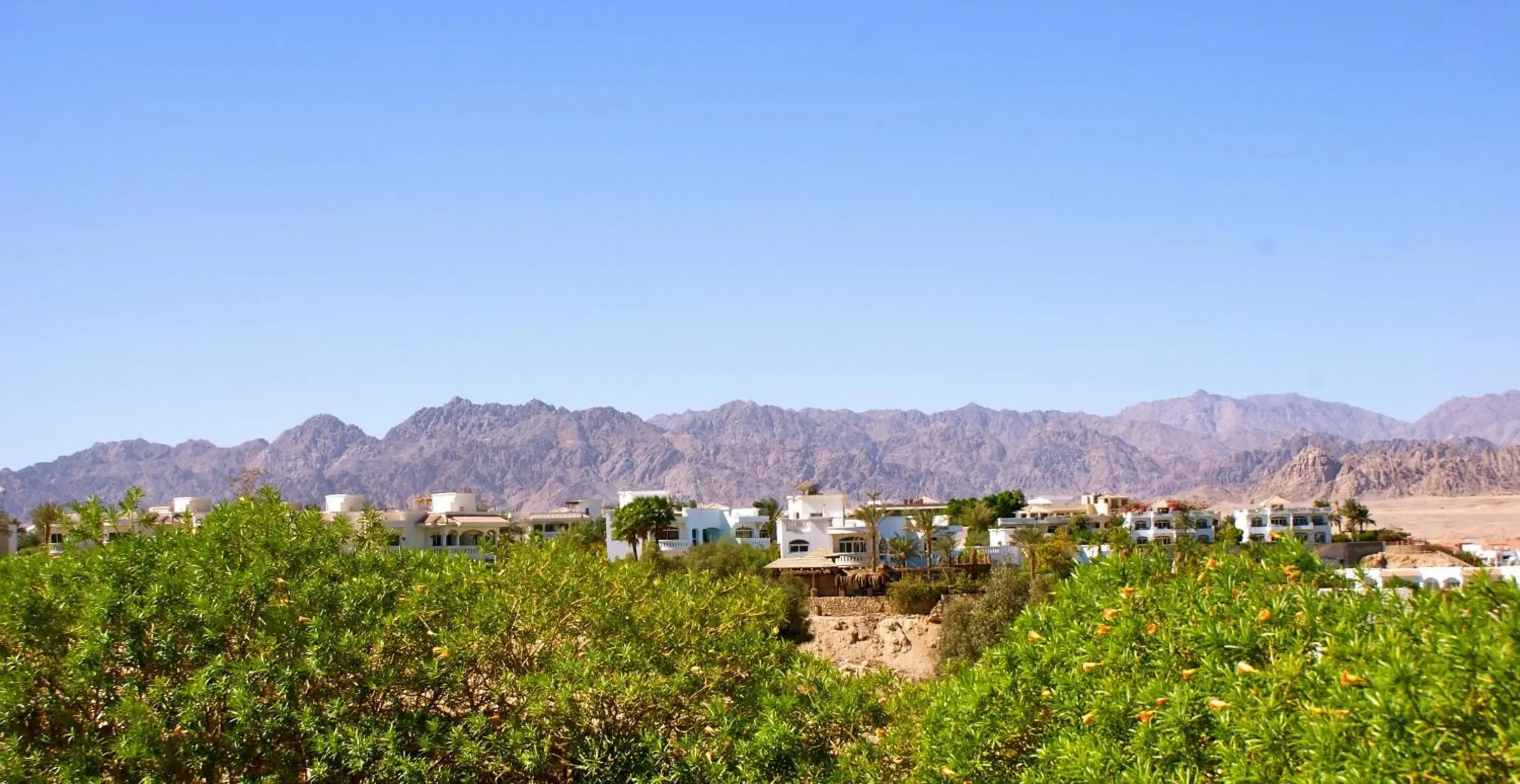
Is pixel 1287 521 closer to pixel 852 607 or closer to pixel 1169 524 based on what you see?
pixel 1169 524

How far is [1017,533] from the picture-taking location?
59438mm

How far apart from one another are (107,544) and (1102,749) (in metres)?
10.4

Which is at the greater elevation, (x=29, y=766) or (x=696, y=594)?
(x=696, y=594)

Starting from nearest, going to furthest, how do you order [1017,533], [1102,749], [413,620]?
[1102,749]
[413,620]
[1017,533]

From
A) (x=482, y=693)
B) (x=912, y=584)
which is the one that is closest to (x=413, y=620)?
(x=482, y=693)

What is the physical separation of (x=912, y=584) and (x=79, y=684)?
38.1 m

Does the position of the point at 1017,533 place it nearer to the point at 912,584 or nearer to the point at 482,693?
the point at 912,584

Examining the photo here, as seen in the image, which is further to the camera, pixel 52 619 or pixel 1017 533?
pixel 1017 533

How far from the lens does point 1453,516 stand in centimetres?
12388

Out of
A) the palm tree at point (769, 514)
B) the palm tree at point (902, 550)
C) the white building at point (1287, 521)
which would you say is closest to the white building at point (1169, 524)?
the white building at point (1287, 521)

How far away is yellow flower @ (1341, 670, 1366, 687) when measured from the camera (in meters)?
7.20

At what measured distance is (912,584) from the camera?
47.9 m

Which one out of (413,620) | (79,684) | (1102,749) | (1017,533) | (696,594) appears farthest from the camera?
(1017,533)

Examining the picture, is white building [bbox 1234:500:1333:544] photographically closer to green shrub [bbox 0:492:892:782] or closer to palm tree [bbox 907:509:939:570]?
palm tree [bbox 907:509:939:570]
